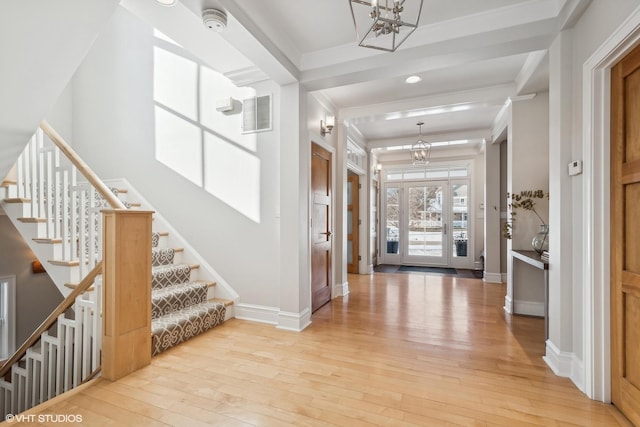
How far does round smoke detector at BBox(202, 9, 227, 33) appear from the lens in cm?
204

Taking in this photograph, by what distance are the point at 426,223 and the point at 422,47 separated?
5220 millimetres

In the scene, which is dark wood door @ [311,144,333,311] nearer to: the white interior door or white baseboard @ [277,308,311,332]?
white baseboard @ [277,308,311,332]

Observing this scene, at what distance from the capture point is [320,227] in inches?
150

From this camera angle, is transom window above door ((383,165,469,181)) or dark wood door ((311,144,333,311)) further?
transom window above door ((383,165,469,181))

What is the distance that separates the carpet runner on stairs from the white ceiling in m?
2.35

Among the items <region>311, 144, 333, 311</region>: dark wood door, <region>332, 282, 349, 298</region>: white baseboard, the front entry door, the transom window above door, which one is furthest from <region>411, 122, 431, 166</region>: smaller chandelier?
the front entry door

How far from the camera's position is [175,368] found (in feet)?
7.40

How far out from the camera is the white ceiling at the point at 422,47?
7.36 ft

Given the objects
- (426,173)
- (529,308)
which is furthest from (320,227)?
(426,173)

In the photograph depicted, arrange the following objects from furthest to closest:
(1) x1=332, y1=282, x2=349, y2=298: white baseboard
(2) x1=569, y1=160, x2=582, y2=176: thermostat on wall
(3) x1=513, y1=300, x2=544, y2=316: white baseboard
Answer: (1) x1=332, y1=282, x2=349, y2=298: white baseboard
(3) x1=513, y1=300, x2=544, y2=316: white baseboard
(2) x1=569, y1=160, x2=582, y2=176: thermostat on wall

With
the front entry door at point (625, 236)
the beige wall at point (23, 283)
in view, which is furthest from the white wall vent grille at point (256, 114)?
the beige wall at point (23, 283)

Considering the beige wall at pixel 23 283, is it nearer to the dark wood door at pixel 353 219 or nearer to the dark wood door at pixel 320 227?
the dark wood door at pixel 320 227

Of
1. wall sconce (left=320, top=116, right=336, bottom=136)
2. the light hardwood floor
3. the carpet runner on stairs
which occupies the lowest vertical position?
the light hardwood floor

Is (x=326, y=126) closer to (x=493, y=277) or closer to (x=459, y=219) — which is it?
(x=493, y=277)
